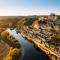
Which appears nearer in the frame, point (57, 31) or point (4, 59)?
point (4, 59)

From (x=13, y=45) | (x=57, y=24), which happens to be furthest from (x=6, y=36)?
(x=57, y=24)

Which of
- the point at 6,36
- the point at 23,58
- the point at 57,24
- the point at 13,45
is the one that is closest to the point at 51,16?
the point at 57,24

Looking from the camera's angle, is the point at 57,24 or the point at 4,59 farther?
the point at 57,24

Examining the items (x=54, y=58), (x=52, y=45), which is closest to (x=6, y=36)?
(x=52, y=45)

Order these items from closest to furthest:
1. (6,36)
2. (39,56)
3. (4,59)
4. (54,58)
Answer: (4,59) < (54,58) < (39,56) < (6,36)

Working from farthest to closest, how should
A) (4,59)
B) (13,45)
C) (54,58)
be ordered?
1. (13,45)
2. (54,58)
3. (4,59)

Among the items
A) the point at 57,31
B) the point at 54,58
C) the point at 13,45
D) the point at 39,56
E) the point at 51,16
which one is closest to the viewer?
the point at 54,58

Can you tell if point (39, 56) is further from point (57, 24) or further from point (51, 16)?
point (51, 16)

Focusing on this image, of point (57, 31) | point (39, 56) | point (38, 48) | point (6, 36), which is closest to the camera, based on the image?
point (39, 56)

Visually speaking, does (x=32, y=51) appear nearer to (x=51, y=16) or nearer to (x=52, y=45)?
(x=52, y=45)
